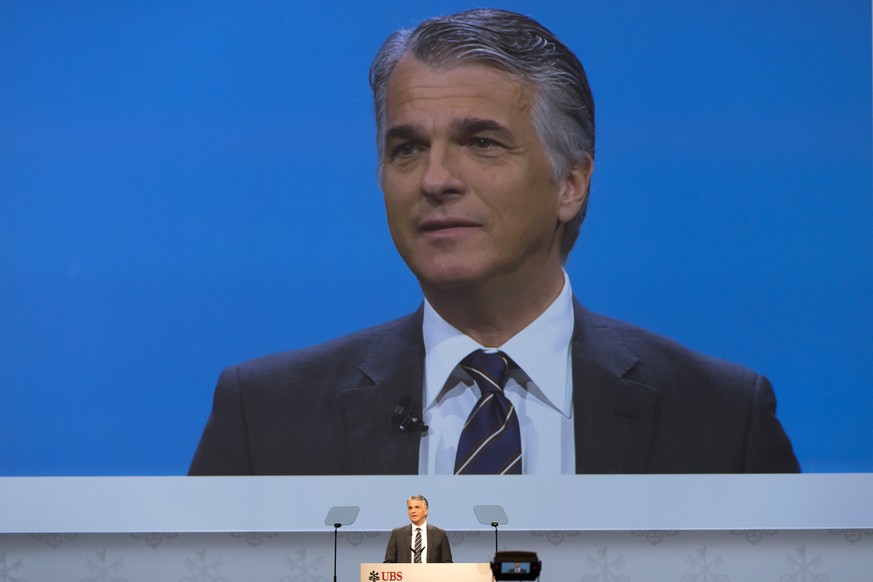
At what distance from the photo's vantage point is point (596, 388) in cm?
589

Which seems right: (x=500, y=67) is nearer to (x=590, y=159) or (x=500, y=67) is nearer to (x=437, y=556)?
(x=590, y=159)

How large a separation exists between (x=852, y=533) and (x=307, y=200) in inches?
147

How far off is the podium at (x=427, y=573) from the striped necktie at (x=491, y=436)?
5.33ft

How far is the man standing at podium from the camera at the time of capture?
4.78 metres

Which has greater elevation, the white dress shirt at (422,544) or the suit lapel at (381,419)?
the suit lapel at (381,419)

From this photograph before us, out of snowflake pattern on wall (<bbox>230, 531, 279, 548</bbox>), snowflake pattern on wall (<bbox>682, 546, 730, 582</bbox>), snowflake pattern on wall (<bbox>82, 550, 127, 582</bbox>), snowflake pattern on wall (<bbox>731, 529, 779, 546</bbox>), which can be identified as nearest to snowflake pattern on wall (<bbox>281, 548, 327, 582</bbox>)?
snowflake pattern on wall (<bbox>230, 531, 279, 548</bbox>)

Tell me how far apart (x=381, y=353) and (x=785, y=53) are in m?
2.95

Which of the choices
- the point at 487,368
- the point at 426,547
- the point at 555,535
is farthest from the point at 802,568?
the point at 426,547

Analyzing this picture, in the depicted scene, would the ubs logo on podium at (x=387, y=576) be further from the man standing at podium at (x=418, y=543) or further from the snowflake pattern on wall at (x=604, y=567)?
the snowflake pattern on wall at (x=604, y=567)

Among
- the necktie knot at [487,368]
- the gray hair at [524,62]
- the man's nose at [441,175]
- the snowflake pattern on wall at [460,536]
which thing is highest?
the gray hair at [524,62]

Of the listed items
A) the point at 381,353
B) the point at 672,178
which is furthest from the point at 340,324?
the point at 672,178

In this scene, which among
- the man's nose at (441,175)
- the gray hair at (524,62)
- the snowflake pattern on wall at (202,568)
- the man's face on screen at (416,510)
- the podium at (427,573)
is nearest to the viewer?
the podium at (427,573)

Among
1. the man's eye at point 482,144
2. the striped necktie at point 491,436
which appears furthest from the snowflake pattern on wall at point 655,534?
the man's eye at point 482,144

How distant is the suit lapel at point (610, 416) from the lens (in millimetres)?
5867
